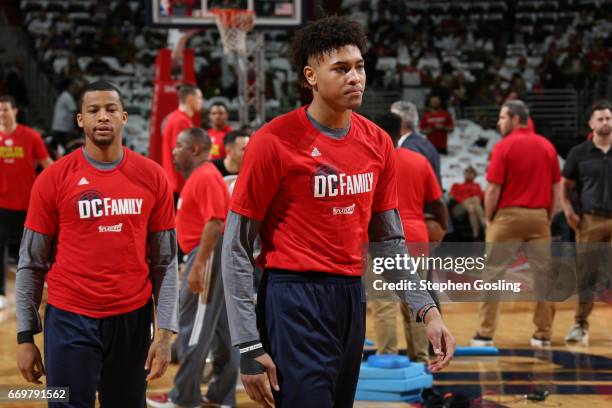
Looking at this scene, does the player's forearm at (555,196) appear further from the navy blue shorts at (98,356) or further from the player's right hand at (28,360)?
the player's right hand at (28,360)

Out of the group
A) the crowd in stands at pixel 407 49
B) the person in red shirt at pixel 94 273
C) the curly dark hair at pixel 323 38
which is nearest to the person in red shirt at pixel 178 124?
the person in red shirt at pixel 94 273

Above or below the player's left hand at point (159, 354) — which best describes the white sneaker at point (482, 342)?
below

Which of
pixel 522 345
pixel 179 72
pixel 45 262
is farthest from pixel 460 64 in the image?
pixel 45 262

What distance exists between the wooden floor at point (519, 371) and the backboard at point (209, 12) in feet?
13.9

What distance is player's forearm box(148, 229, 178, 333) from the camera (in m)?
4.27

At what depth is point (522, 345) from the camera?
8984 millimetres

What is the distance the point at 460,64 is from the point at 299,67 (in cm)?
1789

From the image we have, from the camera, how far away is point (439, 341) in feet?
11.5

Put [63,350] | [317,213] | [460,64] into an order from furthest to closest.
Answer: [460,64] < [63,350] < [317,213]

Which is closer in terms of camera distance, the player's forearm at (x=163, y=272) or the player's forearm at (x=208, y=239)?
the player's forearm at (x=163, y=272)

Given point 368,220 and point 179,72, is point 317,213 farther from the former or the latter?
point 179,72

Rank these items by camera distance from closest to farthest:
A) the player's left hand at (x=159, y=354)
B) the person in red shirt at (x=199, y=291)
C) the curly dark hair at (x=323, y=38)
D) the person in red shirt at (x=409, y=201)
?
the curly dark hair at (x=323, y=38), the player's left hand at (x=159, y=354), the person in red shirt at (x=199, y=291), the person in red shirt at (x=409, y=201)

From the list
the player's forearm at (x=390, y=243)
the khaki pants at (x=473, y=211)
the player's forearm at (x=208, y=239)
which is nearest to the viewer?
the player's forearm at (x=390, y=243)

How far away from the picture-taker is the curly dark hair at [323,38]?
3404 millimetres
